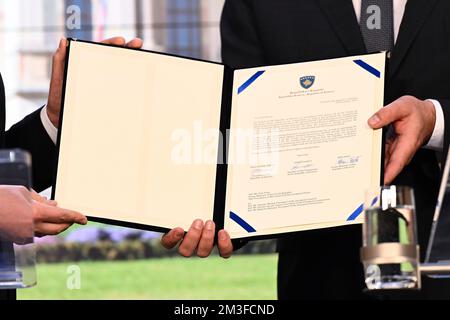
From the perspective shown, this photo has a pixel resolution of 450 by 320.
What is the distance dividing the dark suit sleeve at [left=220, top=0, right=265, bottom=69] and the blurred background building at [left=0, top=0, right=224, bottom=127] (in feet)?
49.4

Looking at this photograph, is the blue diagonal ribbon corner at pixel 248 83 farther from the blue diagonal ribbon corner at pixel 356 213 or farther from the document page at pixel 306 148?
the blue diagonal ribbon corner at pixel 356 213

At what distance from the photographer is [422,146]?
114 inches

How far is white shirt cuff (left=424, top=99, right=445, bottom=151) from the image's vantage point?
9.41ft

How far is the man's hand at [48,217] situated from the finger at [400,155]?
2.74ft

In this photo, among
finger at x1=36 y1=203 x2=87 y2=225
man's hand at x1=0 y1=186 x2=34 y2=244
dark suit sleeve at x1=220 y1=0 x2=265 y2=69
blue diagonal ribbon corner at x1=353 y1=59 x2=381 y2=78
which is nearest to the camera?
man's hand at x1=0 y1=186 x2=34 y2=244

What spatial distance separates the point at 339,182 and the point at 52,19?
1822 centimetres

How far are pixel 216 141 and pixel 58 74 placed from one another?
499 mm

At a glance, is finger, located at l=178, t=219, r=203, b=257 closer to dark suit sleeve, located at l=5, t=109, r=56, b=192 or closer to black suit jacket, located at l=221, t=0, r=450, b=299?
black suit jacket, located at l=221, t=0, r=450, b=299

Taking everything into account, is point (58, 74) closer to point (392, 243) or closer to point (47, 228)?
point (47, 228)

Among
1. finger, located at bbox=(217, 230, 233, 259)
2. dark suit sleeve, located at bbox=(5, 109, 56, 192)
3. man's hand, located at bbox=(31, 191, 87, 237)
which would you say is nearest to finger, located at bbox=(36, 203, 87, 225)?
man's hand, located at bbox=(31, 191, 87, 237)

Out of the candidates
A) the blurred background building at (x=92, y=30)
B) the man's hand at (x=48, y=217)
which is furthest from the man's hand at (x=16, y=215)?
the blurred background building at (x=92, y=30)

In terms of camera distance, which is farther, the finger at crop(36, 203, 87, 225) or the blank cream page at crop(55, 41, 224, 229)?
the blank cream page at crop(55, 41, 224, 229)

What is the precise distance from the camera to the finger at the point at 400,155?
110 inches

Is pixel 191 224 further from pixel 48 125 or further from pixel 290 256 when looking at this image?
pixel 48 125
